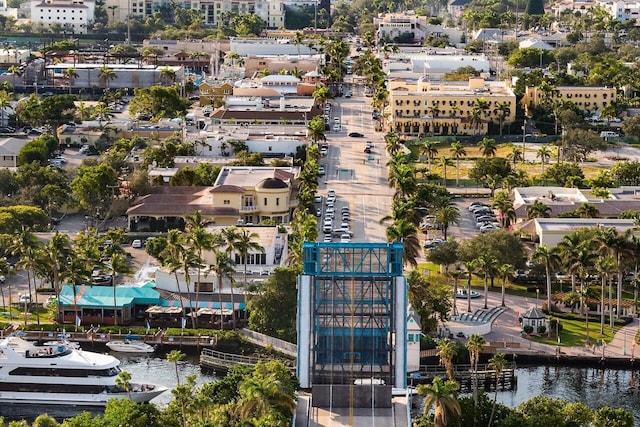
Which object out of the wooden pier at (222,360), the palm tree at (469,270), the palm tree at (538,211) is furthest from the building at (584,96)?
the wooden pier at (222,360)

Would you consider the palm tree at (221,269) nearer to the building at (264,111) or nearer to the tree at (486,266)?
the tree at (486,266)

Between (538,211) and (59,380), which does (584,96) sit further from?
(59,380)

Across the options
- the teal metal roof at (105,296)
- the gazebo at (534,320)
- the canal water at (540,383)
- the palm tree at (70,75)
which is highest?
the palm tree at (70,75)

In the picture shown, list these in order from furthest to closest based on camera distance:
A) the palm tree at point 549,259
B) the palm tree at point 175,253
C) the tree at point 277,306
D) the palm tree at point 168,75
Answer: the palm tree at point 168,75
the palm tree at point 549,259
the palm tree at point 175,253
the tree at point 277,306

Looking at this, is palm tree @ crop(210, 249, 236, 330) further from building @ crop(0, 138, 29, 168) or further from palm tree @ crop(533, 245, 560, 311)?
building @ crop(0, 138, 29, 168)

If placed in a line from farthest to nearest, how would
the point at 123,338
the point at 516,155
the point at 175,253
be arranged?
1. the point at 516,155
2. the point at 175,253
3. the point at 123,338

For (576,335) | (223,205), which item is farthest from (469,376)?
(223,205)


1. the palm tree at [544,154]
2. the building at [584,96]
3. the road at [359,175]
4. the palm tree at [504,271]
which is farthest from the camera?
the building at [584,96]
